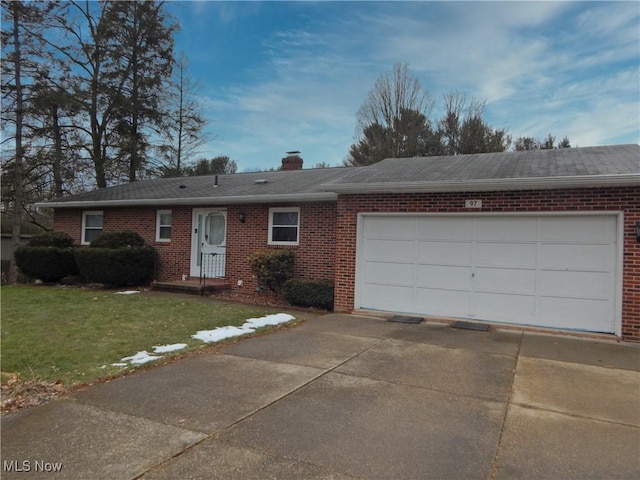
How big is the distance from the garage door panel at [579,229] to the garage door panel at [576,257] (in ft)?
0.39

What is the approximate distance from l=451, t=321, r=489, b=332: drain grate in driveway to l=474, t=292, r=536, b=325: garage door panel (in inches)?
11.0

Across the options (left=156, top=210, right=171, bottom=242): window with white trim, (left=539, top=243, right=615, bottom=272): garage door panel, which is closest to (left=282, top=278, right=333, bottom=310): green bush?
(left=539, top=243, right=615, bottom=272): garage door panel

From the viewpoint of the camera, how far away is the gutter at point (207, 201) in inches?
404

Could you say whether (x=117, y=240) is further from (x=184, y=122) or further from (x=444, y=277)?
(x=184, y=122)

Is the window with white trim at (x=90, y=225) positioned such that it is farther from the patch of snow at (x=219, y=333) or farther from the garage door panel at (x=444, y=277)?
the garage door panel at (x=444, y=277)

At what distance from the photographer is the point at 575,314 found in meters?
7.25

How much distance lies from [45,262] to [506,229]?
1290cm

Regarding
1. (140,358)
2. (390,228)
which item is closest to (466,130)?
(390,228)

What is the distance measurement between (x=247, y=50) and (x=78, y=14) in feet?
38.1

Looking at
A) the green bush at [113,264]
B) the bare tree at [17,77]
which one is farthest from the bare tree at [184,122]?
the green bush at [113,264]

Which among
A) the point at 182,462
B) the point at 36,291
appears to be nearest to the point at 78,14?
the point at 36,291

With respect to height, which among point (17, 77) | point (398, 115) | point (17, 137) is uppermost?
point (398, 115)

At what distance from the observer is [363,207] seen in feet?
29.2

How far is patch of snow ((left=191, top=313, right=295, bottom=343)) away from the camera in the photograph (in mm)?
6405
